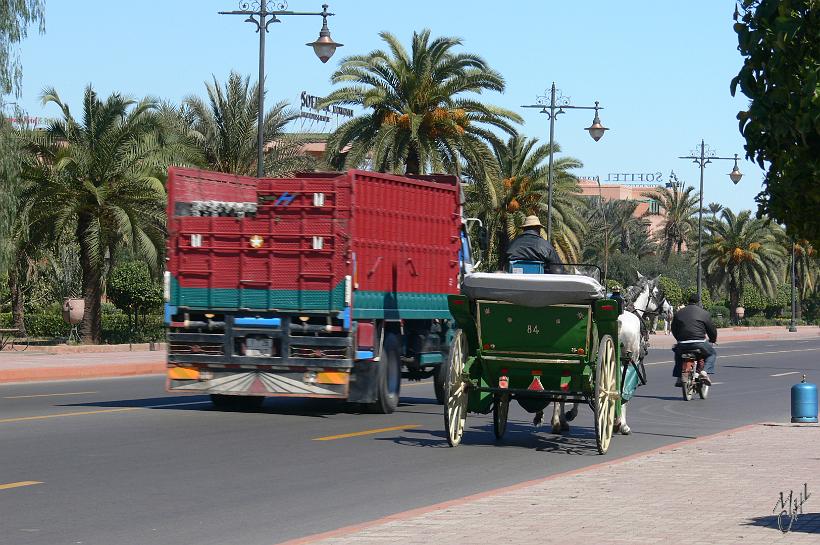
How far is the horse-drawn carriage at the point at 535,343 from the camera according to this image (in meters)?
14.3

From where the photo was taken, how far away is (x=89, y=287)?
35.5 meters

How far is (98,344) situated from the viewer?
3547cm

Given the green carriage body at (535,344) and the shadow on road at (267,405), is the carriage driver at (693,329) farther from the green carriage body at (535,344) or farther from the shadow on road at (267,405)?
the green carriage body at (535,344)

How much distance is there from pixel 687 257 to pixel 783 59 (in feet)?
324

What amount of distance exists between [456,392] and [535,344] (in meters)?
1.03

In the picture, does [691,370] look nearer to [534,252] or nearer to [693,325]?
[693,325]

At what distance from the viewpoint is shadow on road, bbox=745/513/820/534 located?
8.80 m

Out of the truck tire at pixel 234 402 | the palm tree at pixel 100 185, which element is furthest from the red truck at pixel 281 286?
the palm tree at pixel 100 185

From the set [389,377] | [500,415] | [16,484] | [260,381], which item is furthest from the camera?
[389,377]

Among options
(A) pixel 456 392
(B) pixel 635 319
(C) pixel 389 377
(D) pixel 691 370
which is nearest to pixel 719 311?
(D) pixel 691 370

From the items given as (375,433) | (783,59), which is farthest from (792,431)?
(783,59)

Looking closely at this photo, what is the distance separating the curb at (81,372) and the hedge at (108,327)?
9277 millimetres

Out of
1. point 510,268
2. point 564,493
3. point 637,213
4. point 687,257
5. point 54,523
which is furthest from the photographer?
point 637,213

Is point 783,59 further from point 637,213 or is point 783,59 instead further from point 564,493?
point 637,213
